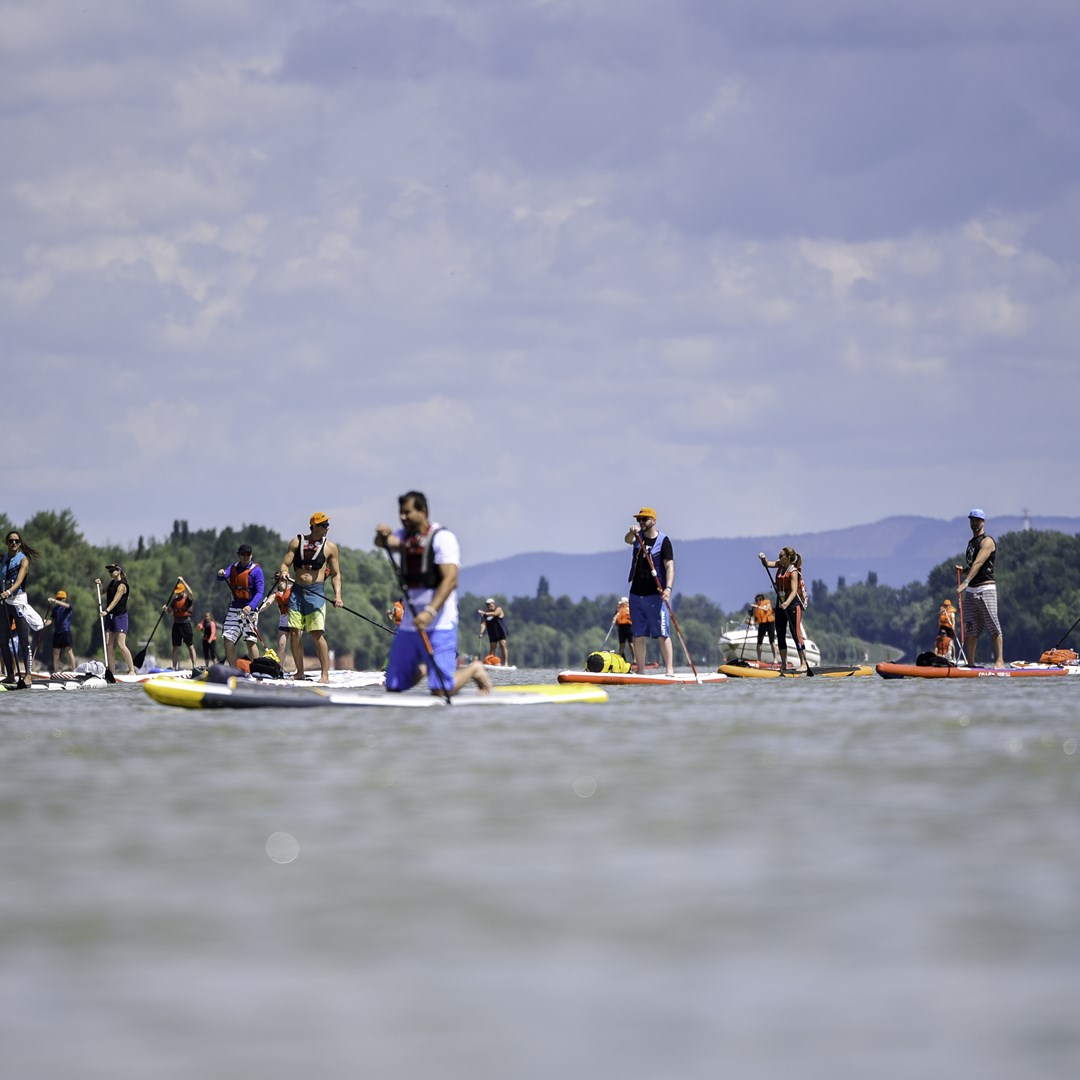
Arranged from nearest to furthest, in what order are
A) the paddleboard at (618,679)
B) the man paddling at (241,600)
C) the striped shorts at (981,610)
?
the paddleboard at (618,679) < the striped shorts at (981,610) < the man paddling at (241,600)

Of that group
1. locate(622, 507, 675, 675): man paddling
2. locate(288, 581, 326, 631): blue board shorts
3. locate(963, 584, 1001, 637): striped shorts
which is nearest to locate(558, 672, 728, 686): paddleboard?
locate(622, 507, 675, 675): man paddling

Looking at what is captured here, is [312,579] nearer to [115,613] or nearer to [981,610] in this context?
[115,613]

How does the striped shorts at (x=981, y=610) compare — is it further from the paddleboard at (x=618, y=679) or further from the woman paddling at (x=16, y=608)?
the woman paddling at (x=16, y=608)

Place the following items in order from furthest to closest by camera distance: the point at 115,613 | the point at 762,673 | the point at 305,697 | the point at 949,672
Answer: the point at 115,613
the point at 762,673
the point at 949,672
the point at 305,697

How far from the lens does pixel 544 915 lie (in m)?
5.99

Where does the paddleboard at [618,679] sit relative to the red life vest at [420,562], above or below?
below

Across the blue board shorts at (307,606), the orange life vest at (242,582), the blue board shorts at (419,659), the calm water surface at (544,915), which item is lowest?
the calm water surface at (544,915)

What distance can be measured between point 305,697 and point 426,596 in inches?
58.6

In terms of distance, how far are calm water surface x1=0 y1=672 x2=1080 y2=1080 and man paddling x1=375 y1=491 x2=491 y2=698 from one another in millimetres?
3532

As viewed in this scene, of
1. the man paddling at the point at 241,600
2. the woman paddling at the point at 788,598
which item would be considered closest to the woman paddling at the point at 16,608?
the man paddling at the point at 241,600

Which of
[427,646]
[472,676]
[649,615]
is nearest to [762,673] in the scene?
[649,615]

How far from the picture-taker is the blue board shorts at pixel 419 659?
49.7ft

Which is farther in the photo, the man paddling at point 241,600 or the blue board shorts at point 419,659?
the man paddling at point 241,600

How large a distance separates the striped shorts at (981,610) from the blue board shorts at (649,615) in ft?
12.9
